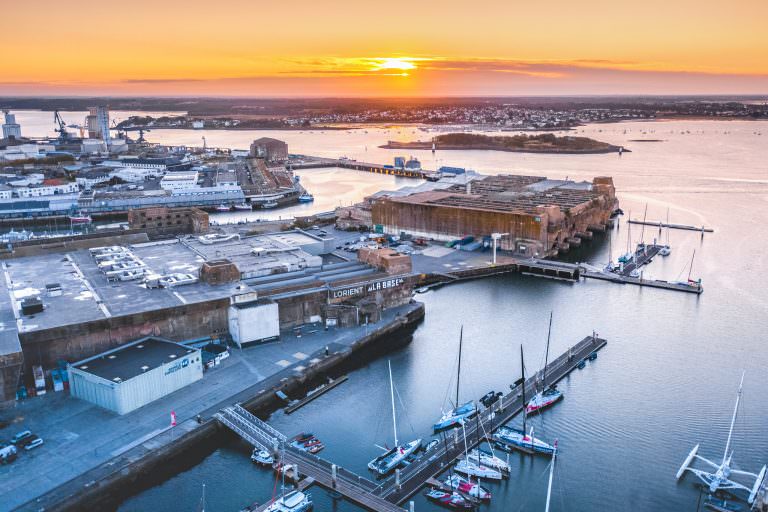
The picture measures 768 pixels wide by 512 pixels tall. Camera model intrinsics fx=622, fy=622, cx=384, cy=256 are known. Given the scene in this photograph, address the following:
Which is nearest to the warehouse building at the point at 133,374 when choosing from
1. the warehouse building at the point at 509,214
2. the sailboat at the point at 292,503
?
the sailboat at the point at 292,503

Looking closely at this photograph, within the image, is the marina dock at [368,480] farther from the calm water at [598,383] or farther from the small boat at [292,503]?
the calm water at [598,383]

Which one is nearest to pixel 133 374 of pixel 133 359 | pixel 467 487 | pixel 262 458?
pixel 133 359

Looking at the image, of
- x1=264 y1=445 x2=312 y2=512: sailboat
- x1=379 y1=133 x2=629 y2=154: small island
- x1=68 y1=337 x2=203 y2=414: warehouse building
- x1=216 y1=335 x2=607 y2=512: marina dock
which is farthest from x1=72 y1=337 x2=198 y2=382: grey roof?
x1=379 y1=133 x2=629 y2=154: small island

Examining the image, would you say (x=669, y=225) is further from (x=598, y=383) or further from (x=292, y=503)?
(x=292, y=503)

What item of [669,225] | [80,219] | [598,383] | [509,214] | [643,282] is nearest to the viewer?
[598,383]

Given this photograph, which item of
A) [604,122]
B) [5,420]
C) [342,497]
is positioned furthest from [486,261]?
[604,122]

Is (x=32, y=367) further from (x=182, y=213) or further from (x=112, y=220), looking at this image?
(x=112, y=220)
